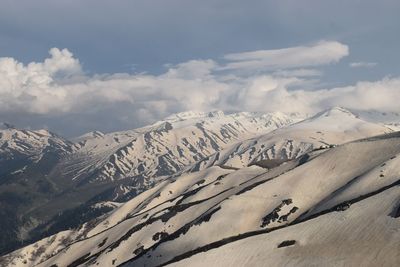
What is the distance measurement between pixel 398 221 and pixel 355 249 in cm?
955

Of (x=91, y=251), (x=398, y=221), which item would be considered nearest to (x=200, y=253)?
(x=398, y=221)

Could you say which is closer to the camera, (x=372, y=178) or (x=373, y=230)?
(x=373, y=230)

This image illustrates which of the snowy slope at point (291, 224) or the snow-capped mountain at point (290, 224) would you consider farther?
the snow-capped mountain at point (290, 224)

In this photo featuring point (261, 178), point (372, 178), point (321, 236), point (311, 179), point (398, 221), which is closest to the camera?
point (398, 221)

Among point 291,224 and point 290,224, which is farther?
point 290,224

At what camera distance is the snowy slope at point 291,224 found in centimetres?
7112

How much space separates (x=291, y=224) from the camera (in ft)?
305

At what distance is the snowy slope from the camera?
2800 inches

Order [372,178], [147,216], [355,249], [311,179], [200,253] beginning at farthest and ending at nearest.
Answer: [147,216] → [311,179] → [372,178] → [200,253] → [355,249]

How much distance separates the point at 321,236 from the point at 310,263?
10.5m

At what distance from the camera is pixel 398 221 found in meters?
70.8

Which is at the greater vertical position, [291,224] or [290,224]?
[291,224]

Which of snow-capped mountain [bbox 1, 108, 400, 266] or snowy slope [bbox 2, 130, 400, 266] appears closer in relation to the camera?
snowy slope [bbox 2, 130, 400, 266]

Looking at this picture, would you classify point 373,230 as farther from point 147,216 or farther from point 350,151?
point 147,216
